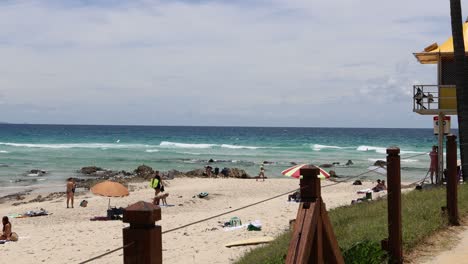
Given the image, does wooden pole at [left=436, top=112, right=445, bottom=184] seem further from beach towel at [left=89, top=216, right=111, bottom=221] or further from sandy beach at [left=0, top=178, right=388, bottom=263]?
beach towel at [left=89, top=216, right=111, bottom=221]

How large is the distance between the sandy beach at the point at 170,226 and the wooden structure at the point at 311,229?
7341 millimetres

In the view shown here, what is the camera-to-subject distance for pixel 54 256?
549 inches

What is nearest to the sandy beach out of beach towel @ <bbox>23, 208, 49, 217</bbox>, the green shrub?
beach towel @ <bbox>23, 208, 49, 217</bbox>

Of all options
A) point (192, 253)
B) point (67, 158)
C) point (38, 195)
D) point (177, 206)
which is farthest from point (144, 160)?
point (192, 253)

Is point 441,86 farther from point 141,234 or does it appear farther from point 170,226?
point 141,234

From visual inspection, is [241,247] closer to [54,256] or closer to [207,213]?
[54,256]

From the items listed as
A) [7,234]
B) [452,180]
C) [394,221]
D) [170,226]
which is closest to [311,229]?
[394,221]

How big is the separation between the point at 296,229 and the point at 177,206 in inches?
781

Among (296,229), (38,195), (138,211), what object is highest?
(138,211)

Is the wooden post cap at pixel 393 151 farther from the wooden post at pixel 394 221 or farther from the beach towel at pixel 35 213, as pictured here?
the beach towel at pixel 35 213

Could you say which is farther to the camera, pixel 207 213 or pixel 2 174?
pixel 2 174

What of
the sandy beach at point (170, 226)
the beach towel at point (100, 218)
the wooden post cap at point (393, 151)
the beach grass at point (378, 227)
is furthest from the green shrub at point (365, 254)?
the beach towel at point (100, 218)

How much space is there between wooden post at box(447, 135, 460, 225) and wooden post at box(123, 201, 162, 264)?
704 cm

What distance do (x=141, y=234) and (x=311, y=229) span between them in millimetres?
1760
